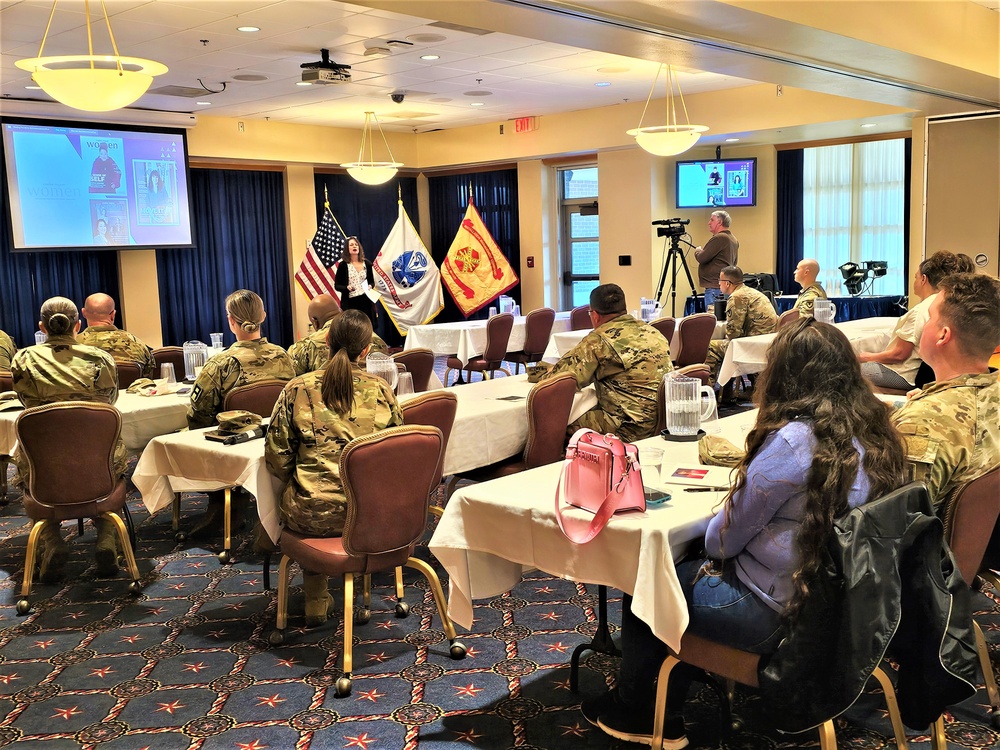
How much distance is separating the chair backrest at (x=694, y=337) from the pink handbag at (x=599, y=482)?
513 centimetres

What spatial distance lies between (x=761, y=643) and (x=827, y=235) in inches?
448

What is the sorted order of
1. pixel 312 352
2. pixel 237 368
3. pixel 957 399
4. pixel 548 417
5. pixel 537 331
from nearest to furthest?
pixel 957 399
pixel 548 417
pixel 237 368
pixel 312 352
pixel 537 331

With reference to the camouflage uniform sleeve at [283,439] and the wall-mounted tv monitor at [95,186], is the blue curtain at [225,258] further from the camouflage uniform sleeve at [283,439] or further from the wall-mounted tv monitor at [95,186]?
the camouflage uniform sleeve at [283,439]

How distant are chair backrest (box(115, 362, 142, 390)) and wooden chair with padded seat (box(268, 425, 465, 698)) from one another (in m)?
3.18

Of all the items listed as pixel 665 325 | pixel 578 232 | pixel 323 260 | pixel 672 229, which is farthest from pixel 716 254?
pixel 323 260

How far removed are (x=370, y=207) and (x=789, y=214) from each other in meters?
5.99

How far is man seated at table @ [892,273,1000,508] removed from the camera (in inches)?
101

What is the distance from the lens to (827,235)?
41.7ft

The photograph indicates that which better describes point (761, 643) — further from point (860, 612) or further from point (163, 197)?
point (163, 197)

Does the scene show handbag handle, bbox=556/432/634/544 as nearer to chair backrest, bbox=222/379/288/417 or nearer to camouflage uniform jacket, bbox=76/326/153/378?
chair backrest, bbox=222/379/288/417

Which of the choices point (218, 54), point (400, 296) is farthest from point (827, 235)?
point (218, 54)

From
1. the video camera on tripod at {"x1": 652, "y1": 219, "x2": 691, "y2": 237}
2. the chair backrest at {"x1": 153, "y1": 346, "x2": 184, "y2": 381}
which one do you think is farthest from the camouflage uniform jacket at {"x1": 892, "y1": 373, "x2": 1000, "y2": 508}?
the video camera on tripod at {"x1": 652, "y1": 219, "x2": 691, "y2": 237}

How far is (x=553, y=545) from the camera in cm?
265

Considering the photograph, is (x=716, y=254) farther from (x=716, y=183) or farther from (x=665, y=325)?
(x=665, y=325)
